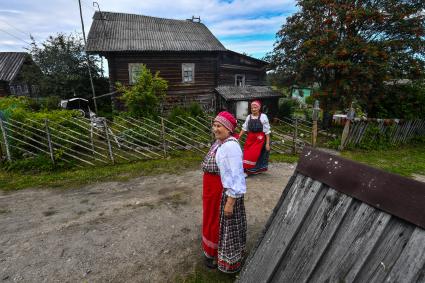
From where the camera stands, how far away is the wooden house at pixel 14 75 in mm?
20266

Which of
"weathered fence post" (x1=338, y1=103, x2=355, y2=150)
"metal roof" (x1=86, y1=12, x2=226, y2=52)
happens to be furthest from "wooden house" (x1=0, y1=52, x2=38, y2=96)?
"weathered fence post" (x1=338, y1=103, x2=355, y2=150)

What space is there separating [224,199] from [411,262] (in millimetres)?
1750

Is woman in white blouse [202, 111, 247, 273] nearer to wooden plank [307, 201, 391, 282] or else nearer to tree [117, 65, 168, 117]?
wooden plank [307, 201, 391, 282]

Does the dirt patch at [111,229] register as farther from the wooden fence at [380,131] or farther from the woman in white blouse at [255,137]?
the wooden fence at [380,131]

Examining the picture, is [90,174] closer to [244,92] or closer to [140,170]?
[140,170]

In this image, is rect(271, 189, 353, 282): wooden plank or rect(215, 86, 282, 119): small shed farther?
rect(215, 86, 282, 119): small shed

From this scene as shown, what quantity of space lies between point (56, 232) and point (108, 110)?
14.7 metres

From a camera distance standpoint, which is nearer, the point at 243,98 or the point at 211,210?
the point at 211,210

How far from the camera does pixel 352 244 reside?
4.17 ft

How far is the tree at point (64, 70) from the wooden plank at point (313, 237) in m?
19.6

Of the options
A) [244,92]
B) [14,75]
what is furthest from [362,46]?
[14,75]

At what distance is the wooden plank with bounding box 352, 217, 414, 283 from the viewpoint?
3.70 ft

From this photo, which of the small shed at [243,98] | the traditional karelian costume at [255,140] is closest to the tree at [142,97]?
the small shed at [243,98]

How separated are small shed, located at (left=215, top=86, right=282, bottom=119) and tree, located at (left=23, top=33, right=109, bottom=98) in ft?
31.3
